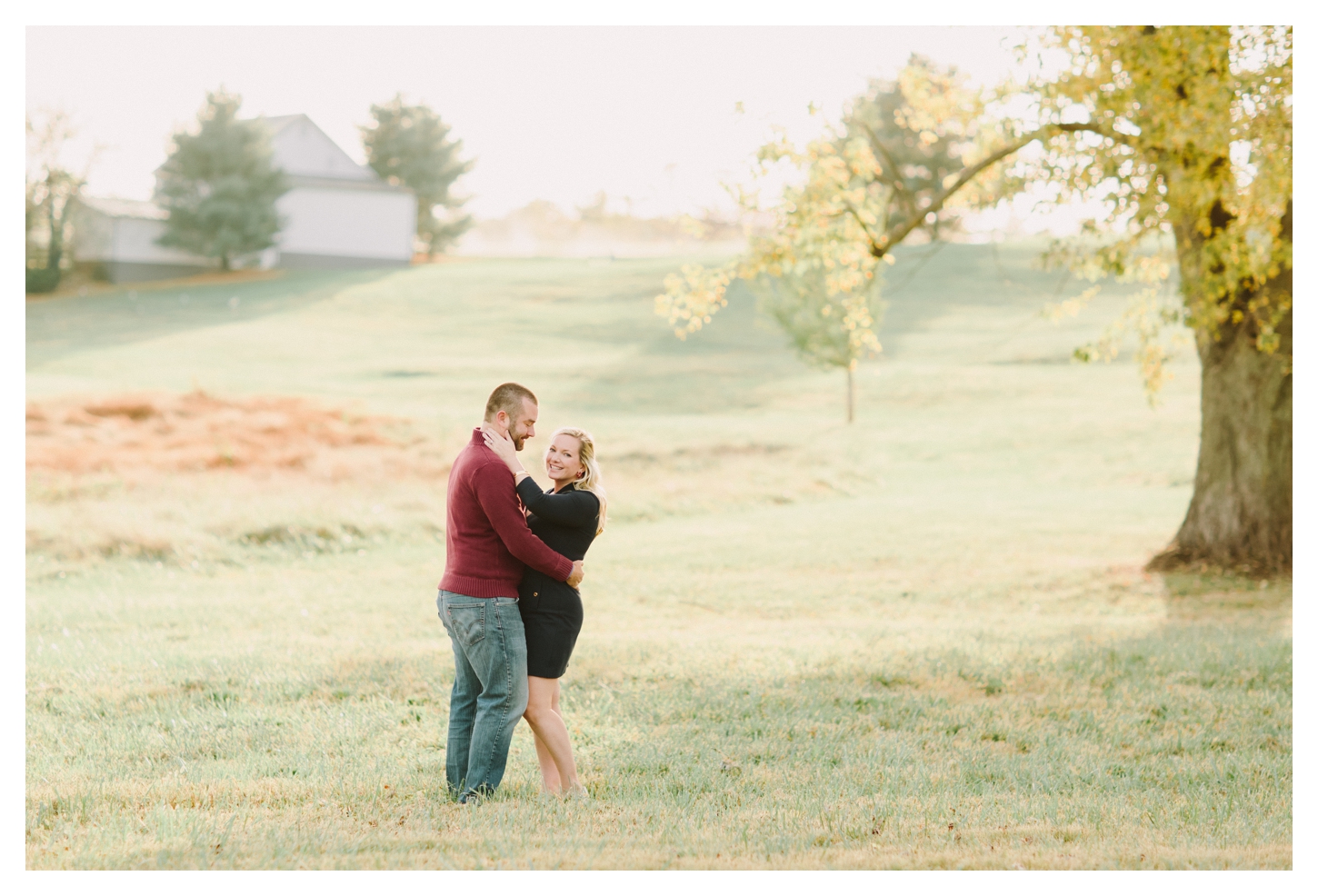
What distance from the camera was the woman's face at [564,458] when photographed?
5.52 m

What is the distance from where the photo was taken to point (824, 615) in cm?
1296

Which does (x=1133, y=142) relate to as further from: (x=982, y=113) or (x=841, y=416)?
(x=841, y=416)

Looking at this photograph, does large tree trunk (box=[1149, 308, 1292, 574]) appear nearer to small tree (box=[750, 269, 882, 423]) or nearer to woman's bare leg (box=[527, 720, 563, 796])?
woman's bare leg (box=[527, 720, 563, 796])

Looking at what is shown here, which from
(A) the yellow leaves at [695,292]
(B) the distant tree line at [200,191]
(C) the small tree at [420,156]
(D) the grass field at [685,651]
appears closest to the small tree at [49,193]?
(B) the distant tree line at [200,191]

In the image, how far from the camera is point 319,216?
214 feet

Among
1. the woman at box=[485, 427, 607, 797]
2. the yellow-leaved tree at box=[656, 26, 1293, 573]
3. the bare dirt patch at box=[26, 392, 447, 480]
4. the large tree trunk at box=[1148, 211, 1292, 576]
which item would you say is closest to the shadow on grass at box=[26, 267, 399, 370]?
the bare dirt patch at box=[26, 392, 447, 480]

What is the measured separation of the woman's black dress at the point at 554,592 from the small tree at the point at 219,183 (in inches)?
2225

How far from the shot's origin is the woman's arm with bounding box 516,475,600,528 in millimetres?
5395

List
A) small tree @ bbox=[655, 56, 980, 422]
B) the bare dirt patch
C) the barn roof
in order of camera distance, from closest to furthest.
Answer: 1. small tree @ bbox=[655, 56, 980, 422]
2. the bare dirt patch
3. the barn roof

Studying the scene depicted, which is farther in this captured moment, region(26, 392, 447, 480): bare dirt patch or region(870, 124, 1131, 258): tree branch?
region(26, 392, 447, 480): bare dirt patch

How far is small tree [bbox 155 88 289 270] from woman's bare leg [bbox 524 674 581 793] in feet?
186

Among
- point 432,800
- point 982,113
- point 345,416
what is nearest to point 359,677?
point 432,800

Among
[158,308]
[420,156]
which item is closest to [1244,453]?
[158,308]
